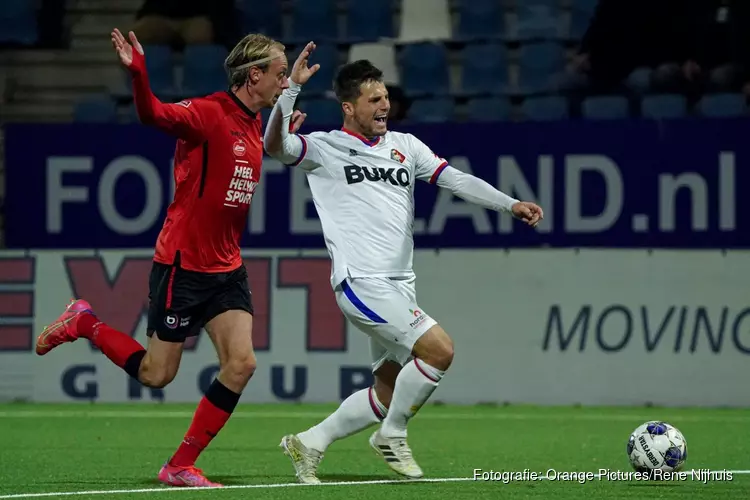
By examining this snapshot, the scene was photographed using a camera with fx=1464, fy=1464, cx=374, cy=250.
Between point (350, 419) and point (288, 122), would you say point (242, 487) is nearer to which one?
point (350, 419)

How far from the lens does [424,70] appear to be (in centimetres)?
1409

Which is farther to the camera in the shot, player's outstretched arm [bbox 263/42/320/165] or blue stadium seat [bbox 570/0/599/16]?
blue stadium seat [bbox 570/0/599/16]

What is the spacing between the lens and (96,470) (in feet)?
24.2

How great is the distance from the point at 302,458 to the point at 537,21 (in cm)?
843

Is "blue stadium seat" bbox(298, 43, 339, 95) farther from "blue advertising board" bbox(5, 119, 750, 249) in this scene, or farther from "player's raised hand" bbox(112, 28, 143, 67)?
"player's raised hand" bbox(112, 28, 143, 67)

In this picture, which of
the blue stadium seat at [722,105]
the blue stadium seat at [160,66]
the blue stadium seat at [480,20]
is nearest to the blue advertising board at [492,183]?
the blue stadium seat at [722,105]

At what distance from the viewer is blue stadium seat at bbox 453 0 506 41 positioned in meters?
14.5

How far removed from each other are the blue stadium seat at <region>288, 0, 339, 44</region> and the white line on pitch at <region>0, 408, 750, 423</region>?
468cm

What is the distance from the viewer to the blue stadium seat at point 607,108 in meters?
13.2

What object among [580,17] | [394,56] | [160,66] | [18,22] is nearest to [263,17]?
[160,66]

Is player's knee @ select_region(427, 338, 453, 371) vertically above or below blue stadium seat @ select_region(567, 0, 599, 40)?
below

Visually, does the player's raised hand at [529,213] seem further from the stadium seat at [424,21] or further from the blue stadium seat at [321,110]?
the stadium seat at [424,21]

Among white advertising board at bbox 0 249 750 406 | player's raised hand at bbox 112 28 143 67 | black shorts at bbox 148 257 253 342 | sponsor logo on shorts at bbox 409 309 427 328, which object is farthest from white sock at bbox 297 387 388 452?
white advertising board at bbox 0 249 750 406

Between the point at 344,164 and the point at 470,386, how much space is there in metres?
5.27
